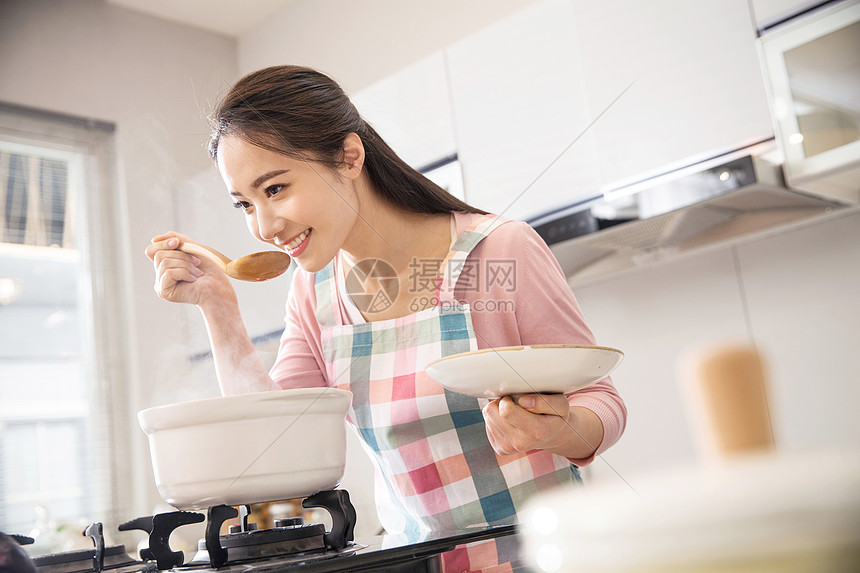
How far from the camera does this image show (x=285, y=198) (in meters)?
0.47

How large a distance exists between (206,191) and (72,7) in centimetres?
30

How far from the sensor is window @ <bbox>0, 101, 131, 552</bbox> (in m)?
0.42

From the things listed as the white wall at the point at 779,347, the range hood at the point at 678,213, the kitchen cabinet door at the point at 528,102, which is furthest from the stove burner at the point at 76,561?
the range hood at the point at 678,213

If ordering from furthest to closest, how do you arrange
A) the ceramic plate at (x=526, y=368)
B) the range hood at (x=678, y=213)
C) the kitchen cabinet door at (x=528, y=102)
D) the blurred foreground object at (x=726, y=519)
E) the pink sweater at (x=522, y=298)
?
1. the kitchen cabinet door at (x=528, y=102)
2. the range hood at (x=678, y=213)
3. the pink sweater at (x=522, y=298)
4. the ceramic plate at (x=526, y=368)
5. the blurred foreground object at (x=726, y=519)

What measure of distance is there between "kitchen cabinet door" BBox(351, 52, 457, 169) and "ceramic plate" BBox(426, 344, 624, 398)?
360 millimetres

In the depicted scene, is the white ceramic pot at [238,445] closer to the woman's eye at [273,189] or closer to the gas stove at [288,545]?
the gas stove at [288,545]

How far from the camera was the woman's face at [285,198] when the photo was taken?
47 centimetres

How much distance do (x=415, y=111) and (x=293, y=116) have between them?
521 mm

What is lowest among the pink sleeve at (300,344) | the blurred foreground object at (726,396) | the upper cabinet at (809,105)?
the blurred foreground object at (726,396)

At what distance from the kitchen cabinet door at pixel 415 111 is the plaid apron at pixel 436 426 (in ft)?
0.59

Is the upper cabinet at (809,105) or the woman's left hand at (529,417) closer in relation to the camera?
the woman's left hand at (529,417)

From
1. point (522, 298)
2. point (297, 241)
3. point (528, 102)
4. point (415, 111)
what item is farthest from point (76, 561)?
point (528, 102)

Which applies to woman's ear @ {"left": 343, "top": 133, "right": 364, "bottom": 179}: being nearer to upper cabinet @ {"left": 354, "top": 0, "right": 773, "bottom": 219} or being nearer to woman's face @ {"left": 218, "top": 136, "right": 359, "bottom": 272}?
woman's face @ {"left": 218, "top": 136, "right": 359, "bottom": 272}

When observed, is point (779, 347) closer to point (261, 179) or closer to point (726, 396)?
point (726, 396)
